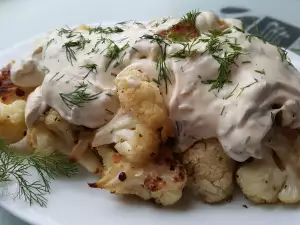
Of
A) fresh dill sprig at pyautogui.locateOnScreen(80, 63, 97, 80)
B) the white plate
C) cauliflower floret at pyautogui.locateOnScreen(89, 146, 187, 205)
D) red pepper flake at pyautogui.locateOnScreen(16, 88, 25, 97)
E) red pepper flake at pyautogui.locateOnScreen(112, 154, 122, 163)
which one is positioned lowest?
the white plate

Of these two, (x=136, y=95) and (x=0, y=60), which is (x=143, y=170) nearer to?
(x=136, y=95)

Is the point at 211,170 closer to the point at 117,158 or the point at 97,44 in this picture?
the point at 117,158

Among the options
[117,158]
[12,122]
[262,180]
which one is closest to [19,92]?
[12,122]

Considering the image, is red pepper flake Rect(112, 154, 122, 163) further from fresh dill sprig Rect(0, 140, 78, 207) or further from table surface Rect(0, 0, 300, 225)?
table surface Rect(0, 0, 300, 225)

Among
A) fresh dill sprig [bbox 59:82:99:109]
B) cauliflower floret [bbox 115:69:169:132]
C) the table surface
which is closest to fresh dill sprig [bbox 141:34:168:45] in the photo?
cauliflower floret [bbox 115:69:169:132]

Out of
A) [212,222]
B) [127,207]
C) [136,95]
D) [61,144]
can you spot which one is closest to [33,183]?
[61,144]
